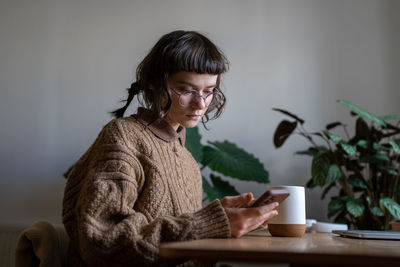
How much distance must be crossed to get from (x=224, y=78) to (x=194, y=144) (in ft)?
2.13

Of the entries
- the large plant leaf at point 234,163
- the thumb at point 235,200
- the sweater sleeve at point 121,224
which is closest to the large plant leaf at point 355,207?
the large plant leaf at point 234,163

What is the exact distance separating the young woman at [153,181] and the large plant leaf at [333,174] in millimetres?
929

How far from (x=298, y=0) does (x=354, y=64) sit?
0.57 metres

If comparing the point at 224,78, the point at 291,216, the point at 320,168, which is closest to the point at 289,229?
the point at 291,216

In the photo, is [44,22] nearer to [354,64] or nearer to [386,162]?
[354,64]

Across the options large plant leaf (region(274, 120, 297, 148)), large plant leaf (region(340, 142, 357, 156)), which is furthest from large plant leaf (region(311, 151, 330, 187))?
large plant leaf (region(274, 120, 297, 148))

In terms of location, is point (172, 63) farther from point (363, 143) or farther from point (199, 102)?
point (363, 143)

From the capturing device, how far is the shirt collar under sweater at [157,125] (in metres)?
1.24

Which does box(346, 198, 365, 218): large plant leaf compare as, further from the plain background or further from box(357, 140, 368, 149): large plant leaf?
the plain background

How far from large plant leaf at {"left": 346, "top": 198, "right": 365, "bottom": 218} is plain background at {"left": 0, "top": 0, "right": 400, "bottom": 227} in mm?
478

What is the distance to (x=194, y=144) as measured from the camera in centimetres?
225

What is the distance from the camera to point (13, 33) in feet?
8.81

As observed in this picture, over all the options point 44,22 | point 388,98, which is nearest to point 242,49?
point 388,98

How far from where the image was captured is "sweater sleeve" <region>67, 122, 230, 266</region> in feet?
2.85
